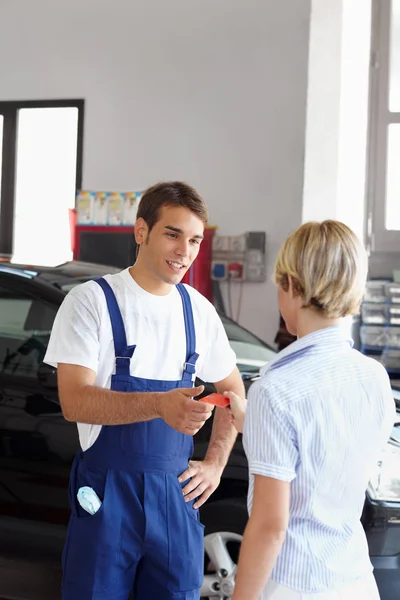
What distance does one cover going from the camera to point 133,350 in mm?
1588

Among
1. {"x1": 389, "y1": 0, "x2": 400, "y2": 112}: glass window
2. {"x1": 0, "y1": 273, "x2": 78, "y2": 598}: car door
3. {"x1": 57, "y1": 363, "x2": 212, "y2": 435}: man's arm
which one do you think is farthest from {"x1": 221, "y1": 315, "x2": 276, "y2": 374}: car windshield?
{"x1": 389, "y1": 0, "x2": 400, "y2": 112}: glass window

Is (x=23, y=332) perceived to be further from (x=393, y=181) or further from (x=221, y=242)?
(x=393, y=181)

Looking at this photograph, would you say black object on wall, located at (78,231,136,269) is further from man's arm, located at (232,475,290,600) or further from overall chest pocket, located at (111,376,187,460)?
man's arm, located at (232,475,290,600)

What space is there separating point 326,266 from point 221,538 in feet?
4.88

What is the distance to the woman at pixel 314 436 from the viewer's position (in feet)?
3.68

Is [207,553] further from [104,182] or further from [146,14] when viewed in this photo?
[146,14]

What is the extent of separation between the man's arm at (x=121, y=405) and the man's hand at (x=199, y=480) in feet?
0.77

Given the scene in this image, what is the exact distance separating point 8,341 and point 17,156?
4.44m

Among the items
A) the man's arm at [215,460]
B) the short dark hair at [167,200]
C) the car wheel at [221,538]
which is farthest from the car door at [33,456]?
the short dark hair at [167,200]

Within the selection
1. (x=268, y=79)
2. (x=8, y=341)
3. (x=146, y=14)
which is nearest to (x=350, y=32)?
(x=268, y=79)

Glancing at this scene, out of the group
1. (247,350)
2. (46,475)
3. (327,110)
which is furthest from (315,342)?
(327,110)

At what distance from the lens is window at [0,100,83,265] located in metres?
6.62

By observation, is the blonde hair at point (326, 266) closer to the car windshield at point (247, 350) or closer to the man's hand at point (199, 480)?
the man's hand at point (199, 480)

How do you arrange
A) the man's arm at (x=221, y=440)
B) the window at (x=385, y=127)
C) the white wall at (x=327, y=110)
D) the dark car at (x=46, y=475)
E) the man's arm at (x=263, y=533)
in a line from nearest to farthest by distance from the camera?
the man's arm at (x=263, y=533) → the man's arm at (x=221, y=440) → the dark car at (x=46, y=475) → the white wall at (x=327, y=110) → the window at (x=385, y=127)
